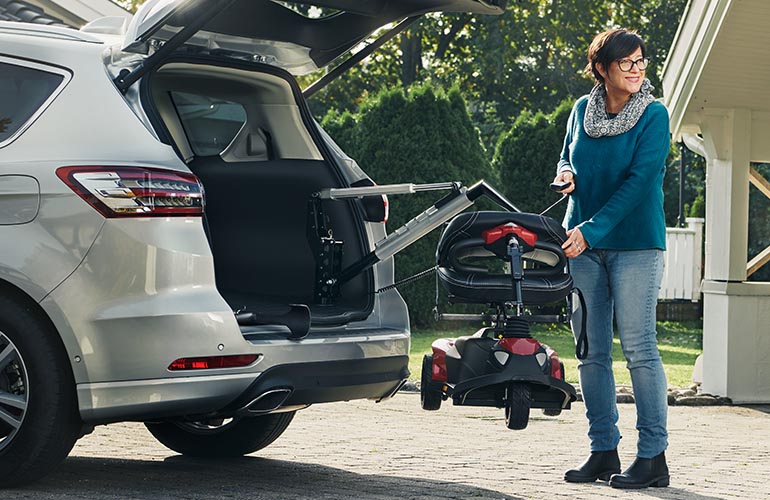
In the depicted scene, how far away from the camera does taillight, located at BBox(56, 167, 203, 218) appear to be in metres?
5.05

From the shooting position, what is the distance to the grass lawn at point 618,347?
12086 millimetres

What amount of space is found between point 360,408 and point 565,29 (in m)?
25.4

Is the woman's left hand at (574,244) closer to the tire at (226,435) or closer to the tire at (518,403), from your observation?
the tire at (518,403)

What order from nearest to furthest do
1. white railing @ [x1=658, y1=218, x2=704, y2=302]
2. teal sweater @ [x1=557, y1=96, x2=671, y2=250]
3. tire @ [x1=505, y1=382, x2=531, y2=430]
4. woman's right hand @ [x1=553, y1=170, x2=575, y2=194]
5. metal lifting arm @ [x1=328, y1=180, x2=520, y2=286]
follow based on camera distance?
tire @ [x1=505, y1=382, x2=531, y2=430]
metal lifting arm @ [x1=328, y1=180, x2=520, y2=286]
teal sweater @ [x1=557, y1=96, x2=671, y2=250]
woman's right hand @ [x1=553, y1=170, x2=575, y2=194]
white railing @ [x1=658, y1=218, x2=704, y2=302]

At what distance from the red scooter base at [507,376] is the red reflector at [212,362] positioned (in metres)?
0.84

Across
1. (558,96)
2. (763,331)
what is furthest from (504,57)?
(763,331)

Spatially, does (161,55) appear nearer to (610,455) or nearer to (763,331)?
(610,455)

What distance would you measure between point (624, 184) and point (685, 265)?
56.7 ft

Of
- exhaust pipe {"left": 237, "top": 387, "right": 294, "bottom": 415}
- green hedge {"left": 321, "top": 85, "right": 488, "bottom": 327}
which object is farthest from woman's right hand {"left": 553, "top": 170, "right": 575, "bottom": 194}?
green hedge {"left": 321, "top": 85, "right": 488, "bottom": 327}

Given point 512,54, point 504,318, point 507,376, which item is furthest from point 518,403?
point 512,54

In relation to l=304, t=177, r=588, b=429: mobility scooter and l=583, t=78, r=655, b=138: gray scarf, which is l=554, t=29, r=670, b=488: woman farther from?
l=304, t=177, r=588, b=429: mobility scooter

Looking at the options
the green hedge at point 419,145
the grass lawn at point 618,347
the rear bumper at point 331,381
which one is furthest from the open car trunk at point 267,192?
the green hedge at point 419,145

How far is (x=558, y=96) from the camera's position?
111 feet

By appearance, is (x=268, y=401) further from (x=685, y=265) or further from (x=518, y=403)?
(x=685, y=265)
